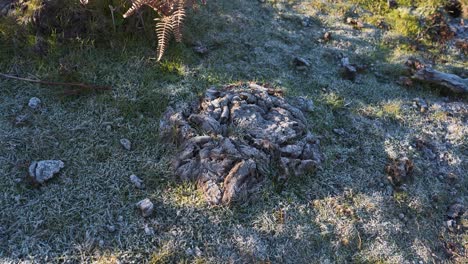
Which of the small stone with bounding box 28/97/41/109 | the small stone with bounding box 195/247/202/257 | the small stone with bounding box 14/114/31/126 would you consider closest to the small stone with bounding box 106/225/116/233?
the small stone with bounding box 195/247/202/257

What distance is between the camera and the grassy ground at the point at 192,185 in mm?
3852

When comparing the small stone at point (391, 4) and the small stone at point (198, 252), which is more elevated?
the small stone at point (391, 4)

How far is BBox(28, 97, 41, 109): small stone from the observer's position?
482cm

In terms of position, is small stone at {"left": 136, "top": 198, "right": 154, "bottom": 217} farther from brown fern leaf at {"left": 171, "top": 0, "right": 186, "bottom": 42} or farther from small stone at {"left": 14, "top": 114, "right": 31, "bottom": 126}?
brown fern leaf at {"left": 171, "top": 0, "right": 186, "bottom": 42}

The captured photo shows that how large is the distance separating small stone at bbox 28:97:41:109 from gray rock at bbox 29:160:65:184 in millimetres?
966

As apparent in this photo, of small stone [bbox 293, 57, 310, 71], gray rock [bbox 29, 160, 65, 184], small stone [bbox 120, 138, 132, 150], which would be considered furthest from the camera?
small stone [bbox 293, 57, 310, 71]

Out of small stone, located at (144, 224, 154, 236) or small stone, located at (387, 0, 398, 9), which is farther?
small stone, located at (387, 0, 398, 9)

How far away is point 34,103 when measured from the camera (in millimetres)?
4832

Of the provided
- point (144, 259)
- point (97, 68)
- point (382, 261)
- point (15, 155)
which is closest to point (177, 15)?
point (97, 68)

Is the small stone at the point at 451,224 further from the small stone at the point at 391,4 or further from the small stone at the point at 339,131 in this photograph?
the small stone at the point at 391,4

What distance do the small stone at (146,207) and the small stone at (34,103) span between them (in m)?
2.08

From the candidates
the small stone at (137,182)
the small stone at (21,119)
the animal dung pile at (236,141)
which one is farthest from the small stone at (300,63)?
the small stone at (21,119)

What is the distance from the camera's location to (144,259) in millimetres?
3670

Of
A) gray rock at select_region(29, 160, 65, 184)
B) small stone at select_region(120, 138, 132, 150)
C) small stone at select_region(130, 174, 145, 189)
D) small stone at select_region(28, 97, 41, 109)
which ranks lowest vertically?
small stone at select_region(130, 174, 145, 189)
